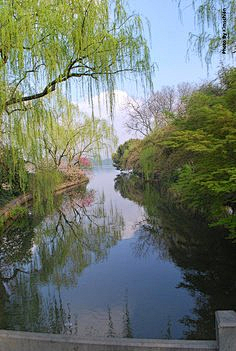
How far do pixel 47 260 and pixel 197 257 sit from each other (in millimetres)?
3481

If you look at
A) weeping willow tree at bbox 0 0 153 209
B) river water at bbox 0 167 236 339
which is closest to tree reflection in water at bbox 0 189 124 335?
river water at bbox 0 167 236 339

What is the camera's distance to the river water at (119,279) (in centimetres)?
439

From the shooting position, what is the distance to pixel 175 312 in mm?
4711

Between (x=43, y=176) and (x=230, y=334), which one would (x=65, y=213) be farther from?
(x=230, y=334)

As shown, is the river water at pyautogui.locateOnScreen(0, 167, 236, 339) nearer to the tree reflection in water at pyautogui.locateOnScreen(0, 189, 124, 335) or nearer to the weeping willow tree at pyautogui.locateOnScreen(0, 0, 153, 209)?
the tree reflection in water at pyautogui.locateOnScreen(0, 189, 124, 335)

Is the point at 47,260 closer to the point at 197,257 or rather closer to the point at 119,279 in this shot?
the point at 119,279

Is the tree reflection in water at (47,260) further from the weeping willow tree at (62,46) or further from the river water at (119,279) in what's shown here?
the weeping willow tree at (62,46)

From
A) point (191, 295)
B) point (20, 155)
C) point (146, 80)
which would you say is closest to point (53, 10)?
point (146, 80)

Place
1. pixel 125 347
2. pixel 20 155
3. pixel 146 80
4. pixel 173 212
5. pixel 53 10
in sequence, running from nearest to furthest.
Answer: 1. pixel 125 347
2. pixel 53 10
3. pixel 146 80
4. pixel 20 155
5. pixel 173 212

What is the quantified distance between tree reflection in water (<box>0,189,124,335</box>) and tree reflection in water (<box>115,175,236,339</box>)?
132 cm

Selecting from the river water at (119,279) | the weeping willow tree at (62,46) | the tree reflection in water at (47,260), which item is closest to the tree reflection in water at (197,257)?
the river water at (119,279)

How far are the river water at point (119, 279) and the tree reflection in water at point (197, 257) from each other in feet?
0.05

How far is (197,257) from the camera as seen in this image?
7.25 metres

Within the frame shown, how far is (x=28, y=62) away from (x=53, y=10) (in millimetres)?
703
